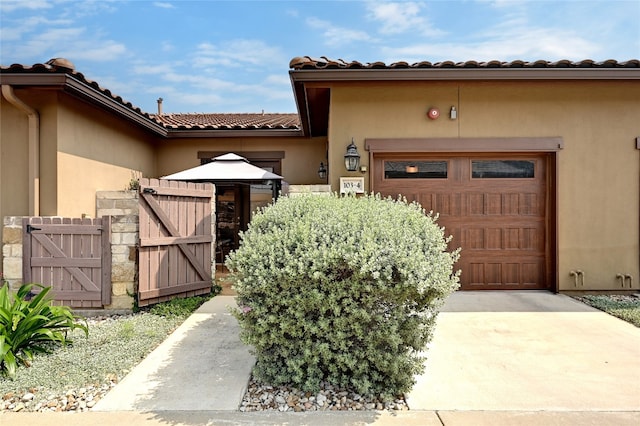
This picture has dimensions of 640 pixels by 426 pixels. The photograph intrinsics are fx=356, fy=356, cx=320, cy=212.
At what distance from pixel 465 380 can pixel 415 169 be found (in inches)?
147

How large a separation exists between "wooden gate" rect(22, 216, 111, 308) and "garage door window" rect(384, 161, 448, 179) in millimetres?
4319

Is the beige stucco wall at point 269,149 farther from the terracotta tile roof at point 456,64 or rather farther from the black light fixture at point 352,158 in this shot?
the terracotta tile roof at point 456,64

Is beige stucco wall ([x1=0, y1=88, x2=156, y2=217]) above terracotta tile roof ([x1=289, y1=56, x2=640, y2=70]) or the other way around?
the other way around

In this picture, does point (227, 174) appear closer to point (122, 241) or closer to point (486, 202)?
point (122, 241)

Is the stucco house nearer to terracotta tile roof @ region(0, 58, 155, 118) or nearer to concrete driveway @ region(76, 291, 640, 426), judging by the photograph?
terracotta tile roof @ region(0, 58, 155, 118)

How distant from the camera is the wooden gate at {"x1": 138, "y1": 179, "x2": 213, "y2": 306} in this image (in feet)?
16.3

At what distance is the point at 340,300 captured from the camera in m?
2.65

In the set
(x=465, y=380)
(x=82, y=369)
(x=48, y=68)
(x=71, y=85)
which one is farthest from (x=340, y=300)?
A: (x=48, y=68)

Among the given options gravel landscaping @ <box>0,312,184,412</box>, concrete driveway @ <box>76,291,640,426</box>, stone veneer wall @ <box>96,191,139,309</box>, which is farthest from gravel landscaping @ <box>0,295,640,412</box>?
stone veneer wall @ <box>96,191,139,309</box>

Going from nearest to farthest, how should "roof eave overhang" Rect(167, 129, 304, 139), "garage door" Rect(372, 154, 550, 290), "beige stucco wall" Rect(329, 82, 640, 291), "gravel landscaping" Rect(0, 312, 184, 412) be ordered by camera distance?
"gravel landscaping" Rect(0, 312, 184, 412) < "beige stucco wall" Rect(329, 82, 640, 291) < "garage door" Rect(372, 154, 550, 290) < "roof eave overhang" Rect(167, 129, 304, 139)

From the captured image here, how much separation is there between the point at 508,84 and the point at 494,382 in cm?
482

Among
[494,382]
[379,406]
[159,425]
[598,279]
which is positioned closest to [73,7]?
[159,425]

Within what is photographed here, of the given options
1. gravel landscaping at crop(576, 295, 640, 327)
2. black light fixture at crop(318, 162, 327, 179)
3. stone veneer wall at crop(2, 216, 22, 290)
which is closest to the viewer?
gravel landscaping at crop(576, 295, 640, 327)

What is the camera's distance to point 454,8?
7.08m
